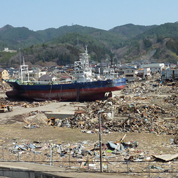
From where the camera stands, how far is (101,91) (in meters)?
32.7

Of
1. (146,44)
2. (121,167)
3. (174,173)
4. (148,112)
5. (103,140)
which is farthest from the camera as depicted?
(146,44)

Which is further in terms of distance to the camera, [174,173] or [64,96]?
[64,96]

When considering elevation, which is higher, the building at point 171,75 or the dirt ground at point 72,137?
the building at point 171,75

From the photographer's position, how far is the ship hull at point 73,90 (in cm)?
3259

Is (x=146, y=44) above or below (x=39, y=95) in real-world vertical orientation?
above

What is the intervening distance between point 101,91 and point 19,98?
1334cm

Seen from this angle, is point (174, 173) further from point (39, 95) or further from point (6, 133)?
point (39, 95)

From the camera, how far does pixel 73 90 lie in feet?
→ 110

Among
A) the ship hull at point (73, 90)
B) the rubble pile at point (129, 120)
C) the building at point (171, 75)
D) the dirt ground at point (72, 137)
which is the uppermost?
the building at point (171, 75)

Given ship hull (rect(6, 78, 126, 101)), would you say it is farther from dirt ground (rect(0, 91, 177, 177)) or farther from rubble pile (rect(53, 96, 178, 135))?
dirt ground (rect(0, 91, 177, 177))

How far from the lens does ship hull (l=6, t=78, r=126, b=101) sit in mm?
32594

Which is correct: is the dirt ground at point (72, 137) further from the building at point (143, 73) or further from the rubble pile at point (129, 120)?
the building at point (143, 73)

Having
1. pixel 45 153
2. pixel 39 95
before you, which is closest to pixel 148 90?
pixel 39 95

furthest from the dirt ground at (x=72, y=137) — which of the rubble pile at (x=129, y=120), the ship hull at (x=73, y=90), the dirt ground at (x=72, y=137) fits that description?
the ship hull at (x=73, y=90)
